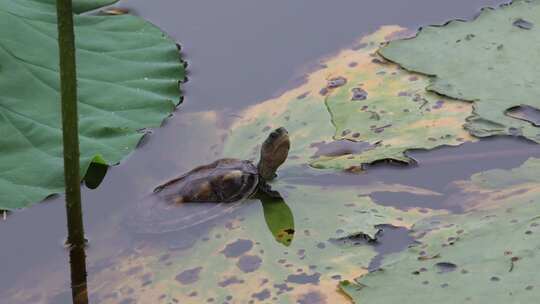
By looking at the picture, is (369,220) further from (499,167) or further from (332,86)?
A: (332,86)

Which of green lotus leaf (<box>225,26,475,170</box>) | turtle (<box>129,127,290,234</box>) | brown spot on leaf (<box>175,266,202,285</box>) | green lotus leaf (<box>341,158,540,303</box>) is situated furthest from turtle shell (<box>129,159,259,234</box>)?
green lotus leaf (<box>341,158,540,303</box>)

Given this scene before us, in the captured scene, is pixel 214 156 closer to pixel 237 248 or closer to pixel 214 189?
pixel 214 189

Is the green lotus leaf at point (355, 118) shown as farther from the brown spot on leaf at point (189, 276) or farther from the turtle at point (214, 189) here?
the brown spot on leaf at point (189, 276)

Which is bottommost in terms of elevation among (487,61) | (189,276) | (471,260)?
(189,276)

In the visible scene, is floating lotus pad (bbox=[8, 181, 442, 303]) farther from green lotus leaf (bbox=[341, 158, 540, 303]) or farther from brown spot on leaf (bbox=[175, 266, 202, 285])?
green lotus leaf (bbox=[341, 158, 540, 303])

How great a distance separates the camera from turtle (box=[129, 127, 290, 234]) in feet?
11.9

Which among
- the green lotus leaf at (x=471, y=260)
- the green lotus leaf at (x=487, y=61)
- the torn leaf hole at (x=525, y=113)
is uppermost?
the green lotus leaf at (x=487, y=61)

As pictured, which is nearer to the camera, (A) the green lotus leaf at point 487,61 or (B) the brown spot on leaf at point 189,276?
(B) the brown spot on leaf at point 189,276

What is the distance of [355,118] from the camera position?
393cm

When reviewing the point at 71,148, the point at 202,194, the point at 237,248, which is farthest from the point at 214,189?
the point at 71,148

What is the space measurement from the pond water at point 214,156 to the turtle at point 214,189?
0.07 m

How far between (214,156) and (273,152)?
321mm

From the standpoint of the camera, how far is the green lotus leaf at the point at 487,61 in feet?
12.4

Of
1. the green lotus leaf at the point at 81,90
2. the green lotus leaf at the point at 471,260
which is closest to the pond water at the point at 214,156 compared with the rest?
the green lotus leaf at the point at 471,260
